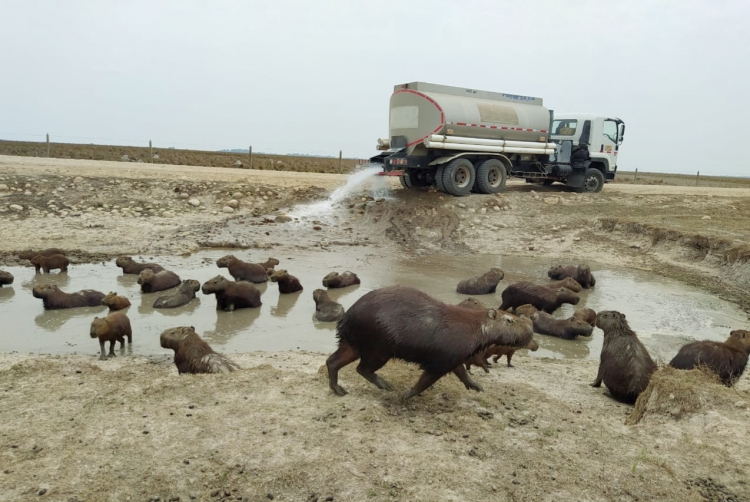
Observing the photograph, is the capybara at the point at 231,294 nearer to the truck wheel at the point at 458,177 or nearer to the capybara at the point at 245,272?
the capybara at the point at 245,272

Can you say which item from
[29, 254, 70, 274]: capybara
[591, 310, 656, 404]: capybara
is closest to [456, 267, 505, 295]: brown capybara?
[591, 310, 656, 404]: capybara

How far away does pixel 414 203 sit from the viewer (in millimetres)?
17609

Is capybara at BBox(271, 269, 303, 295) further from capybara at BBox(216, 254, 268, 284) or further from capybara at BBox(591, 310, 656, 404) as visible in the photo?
capybara at BBox(591, 310, 656, 404)

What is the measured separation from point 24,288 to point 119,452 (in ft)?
22.7

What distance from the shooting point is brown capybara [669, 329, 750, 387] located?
235 inches

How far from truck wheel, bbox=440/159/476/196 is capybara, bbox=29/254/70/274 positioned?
10.9m

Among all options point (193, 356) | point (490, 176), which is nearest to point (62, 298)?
point (193, 356)

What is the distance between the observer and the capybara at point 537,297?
934 centimetres

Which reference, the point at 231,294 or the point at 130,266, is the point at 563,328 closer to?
the point at 231,294

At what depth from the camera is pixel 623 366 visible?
18.5ft

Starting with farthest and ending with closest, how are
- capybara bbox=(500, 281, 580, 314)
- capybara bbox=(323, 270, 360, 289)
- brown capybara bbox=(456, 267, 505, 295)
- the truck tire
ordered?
the truck tire
capybara bbox=(323, 270, 360, 289)
brown capybara bbox=(456, 267, 505, 295)
capybara bbox=(500, 281, 580, 314)

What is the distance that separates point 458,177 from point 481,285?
8638 millimetres

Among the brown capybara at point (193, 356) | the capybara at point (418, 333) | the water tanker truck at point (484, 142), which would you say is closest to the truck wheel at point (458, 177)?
the water tanker truck at point (484, 142)

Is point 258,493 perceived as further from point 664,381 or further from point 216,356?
point 664,381
